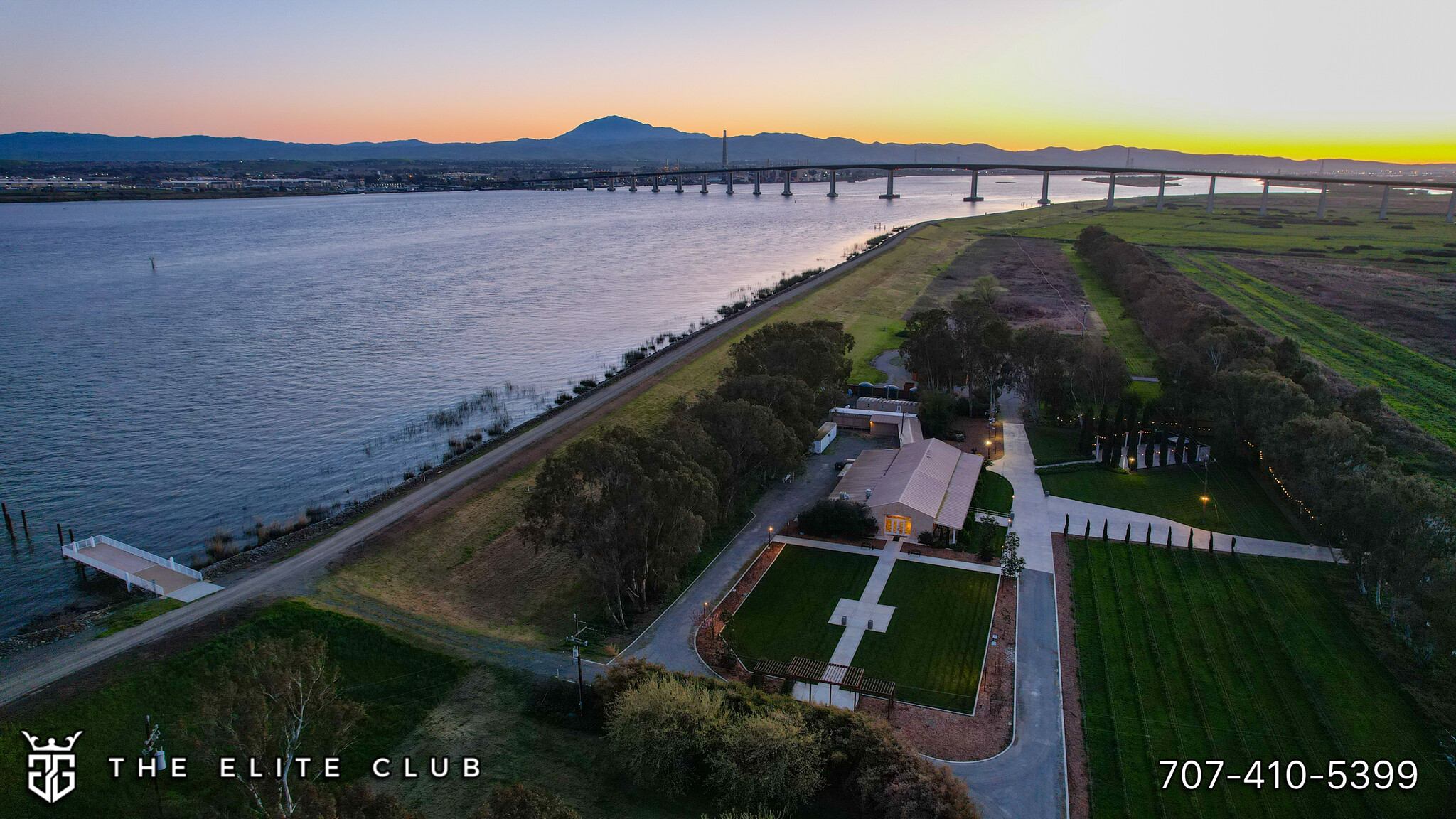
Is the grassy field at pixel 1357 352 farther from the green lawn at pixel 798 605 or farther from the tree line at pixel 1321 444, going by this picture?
the green lawn at pixel 798 605

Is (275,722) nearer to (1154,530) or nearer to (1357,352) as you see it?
(1154,530)

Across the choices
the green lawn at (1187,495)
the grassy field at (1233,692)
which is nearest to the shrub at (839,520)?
the grassy field at (1233,692)

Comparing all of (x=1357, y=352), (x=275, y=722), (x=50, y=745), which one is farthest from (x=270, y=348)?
(x=1357, y=352)

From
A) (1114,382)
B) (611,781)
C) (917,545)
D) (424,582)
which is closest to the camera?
(611,781)

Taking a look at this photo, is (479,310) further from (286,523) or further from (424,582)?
(424,582)

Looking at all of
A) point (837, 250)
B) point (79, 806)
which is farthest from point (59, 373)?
point (837, 250)

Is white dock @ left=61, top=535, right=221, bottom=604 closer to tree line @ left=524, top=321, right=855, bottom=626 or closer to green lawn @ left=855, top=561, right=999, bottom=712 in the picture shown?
tree line @ left=524, top=321, right=855, bottom=626

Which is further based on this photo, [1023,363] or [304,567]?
[1023,363]

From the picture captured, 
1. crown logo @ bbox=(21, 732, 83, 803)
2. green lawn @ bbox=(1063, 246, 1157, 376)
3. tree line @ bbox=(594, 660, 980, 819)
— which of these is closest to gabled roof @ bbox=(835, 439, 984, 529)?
tree line @ bbox=(594, 660, 980, 819)
